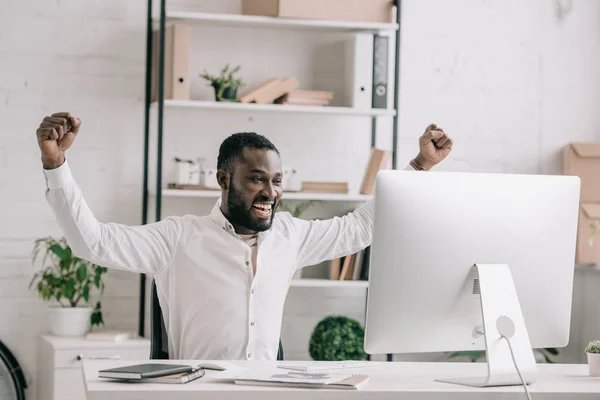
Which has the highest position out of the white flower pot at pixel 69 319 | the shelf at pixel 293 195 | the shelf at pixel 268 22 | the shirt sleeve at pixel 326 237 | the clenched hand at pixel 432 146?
the shelf at pixel 268 22

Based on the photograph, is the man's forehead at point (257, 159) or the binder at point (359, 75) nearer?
the man's forehead at point (257, 159)

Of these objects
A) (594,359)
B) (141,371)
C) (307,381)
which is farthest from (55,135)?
(594,359)

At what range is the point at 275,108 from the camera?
3.53m

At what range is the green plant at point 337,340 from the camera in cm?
357

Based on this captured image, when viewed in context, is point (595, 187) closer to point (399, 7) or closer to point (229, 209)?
point (399, 7)

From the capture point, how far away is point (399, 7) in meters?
3.62

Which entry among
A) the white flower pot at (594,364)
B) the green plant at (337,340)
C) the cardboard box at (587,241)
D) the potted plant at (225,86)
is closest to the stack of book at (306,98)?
the potted plant at (225,86)

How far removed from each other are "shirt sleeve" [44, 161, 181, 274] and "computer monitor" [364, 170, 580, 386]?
2.52 ft

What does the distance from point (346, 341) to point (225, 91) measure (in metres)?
1.10

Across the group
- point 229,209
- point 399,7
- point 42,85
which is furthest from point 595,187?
point 42,85

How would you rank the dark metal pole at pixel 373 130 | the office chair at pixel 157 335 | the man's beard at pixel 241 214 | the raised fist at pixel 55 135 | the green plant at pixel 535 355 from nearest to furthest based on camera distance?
the raised fist at pixel 55 135 → the office chair at pixel 157 335 → the man's beard at pixel 241 214 → the green plant at pixel 535 355 → the dark metal pole at pixel 373 130

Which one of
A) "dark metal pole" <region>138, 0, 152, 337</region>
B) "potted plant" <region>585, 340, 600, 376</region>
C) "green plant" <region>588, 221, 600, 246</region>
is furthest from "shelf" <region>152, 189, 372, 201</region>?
"potted plant" <region>585, 340, 600, 376</region>

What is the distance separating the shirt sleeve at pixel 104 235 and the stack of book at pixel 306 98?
1226 mm

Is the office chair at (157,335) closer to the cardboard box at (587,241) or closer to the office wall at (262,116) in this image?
the office wall at (262,116)
